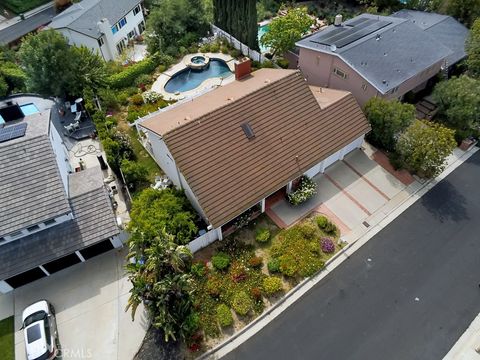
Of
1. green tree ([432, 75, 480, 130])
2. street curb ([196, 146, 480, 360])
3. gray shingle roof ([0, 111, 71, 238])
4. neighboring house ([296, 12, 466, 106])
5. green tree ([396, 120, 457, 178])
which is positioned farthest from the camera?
neighboring house ([296, 12, 466, 106])

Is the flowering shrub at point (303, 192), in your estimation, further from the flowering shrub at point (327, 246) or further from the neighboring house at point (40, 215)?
the neighboring house at point (40, 215)

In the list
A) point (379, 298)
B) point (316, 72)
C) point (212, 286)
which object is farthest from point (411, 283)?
point (316, 72)

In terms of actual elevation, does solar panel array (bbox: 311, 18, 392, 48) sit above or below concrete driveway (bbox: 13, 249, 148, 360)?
above

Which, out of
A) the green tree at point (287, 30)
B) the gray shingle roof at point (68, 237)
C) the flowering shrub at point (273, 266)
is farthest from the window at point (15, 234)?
the green tree at point (287, 30)

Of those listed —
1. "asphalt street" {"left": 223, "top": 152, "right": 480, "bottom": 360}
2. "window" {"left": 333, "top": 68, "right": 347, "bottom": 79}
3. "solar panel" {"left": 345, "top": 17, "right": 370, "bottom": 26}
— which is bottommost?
"asphalt street" {"left": 223, "top": 152, "right": 480, "bottom": 360}

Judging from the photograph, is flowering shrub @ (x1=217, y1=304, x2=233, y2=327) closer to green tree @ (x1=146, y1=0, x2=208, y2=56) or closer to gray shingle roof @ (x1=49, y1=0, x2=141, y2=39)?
green tree @ (x1=146, y1=0, x2=208, y2=56)

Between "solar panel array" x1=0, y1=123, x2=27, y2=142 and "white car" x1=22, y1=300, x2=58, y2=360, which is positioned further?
"solar panel array" x1=0, y1=123, x2=27, y2=142

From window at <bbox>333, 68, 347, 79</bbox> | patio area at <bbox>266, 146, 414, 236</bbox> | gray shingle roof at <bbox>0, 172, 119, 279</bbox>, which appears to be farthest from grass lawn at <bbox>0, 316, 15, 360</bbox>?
window at <bbox>333, 68, 347, 79</bbox>
